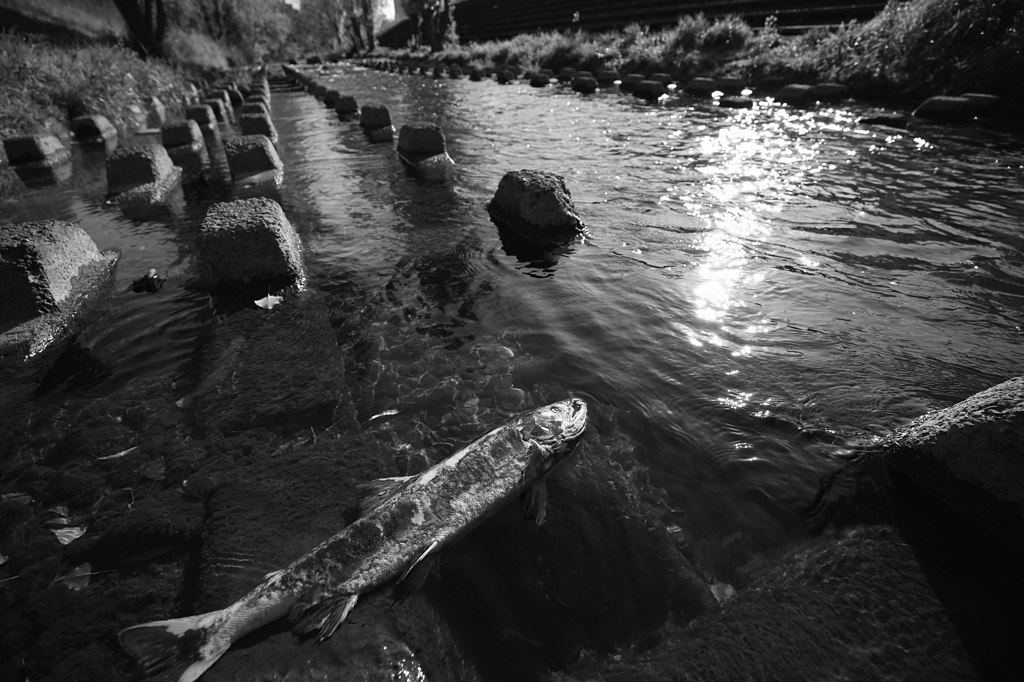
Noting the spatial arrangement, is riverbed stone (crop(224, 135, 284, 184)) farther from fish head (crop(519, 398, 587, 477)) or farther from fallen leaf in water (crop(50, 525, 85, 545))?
fish head (crop(519, 398, 587, 477))

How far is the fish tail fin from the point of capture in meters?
2.09

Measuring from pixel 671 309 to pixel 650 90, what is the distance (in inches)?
641

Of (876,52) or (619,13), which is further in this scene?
(619,13)

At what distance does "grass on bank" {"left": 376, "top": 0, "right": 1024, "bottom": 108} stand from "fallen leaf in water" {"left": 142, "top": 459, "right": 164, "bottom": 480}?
18473 millimetres

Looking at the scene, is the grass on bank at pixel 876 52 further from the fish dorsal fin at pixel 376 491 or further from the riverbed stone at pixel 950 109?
the fish dorsal fin at pixel 376 491

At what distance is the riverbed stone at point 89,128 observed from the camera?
47.4 ft

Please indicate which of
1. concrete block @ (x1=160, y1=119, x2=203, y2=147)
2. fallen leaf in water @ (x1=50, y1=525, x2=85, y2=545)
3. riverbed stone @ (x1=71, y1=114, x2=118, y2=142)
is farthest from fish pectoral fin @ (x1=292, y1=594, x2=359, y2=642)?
riverbed stone @ (x1=71, y1=114, x2=118, y2=142)

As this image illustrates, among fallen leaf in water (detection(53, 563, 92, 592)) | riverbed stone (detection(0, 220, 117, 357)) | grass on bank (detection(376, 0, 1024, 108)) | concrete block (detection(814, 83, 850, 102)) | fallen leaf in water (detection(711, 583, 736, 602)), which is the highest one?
grass on bank (detection(376, 0, 1024, 108))

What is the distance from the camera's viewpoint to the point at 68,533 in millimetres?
2812

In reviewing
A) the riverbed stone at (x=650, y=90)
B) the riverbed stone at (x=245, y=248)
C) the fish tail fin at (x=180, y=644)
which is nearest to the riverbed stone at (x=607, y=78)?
the riverbed stone at (x=650, y=90)

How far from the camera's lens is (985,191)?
7.70 meters

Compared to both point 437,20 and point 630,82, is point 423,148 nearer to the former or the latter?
point 630,82

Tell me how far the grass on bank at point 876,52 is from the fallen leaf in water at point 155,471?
60.6 feet

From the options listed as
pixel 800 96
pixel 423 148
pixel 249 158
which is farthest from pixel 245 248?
pixel 800 96
